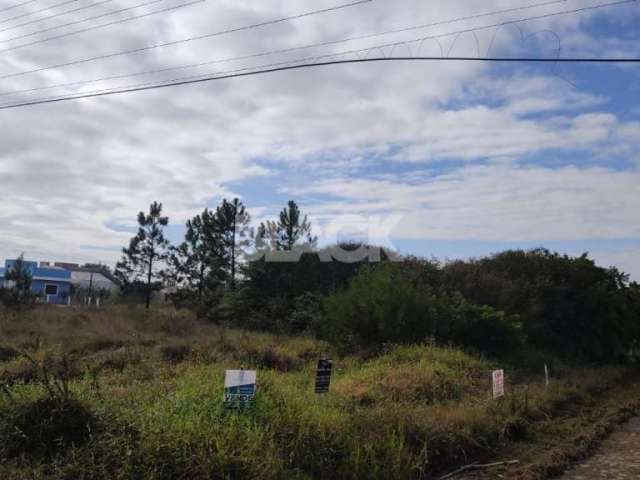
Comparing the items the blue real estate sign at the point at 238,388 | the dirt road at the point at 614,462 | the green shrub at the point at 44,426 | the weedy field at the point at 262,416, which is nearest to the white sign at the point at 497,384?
the weedy field at the point at 262,416

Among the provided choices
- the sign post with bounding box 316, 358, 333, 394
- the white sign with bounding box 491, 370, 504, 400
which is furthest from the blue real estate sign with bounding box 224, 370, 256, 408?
the white sign with bounding box 491, 370, 504, 400

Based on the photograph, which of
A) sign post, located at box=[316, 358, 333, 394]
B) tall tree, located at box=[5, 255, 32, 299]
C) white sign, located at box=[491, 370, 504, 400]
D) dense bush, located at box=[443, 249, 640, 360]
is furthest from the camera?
tall tree, located at box=[5, 255, 32, 299]

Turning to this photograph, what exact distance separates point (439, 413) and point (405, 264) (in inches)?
536

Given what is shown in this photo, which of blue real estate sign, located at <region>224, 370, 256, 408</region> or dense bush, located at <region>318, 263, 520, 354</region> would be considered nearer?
blue real estate sign, located at <region>224, 370, 256, 408</region>

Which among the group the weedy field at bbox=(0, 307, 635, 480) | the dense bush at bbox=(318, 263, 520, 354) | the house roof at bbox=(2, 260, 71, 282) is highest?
the house roof at bbox=(2, 260, 71, 282)

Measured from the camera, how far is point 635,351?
25.3 m

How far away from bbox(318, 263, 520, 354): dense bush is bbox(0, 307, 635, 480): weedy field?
2193 millimetres

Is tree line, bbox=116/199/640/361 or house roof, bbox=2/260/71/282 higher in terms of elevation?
house roof, bbox=2/260/71/282

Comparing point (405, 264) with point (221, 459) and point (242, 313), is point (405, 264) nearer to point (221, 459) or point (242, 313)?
point (242, 313)

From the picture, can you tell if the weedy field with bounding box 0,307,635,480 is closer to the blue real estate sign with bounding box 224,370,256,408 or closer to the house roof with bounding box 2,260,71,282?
the blue real estate sign with bounding box 224,370,256,408

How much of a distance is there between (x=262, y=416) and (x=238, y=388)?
1.39 feet

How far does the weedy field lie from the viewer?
217 inches

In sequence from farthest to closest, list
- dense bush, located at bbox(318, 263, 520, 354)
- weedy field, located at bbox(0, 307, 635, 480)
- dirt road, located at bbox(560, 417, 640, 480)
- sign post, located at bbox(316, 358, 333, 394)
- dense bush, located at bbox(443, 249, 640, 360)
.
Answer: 1. dense bush, located at bbox(443, 249, 640, 360)
2. dense bush, located at bbox(318, 263, 520, 354)
3. sign post, located at bbox(316, 358, 333, 394)
4. dirt road, located at bbox(560, 417, 640, 480)
5. weedy field, located at bbox(0, 307, 635, 480)

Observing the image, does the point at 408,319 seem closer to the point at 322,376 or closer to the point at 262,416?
the point at 322,376
